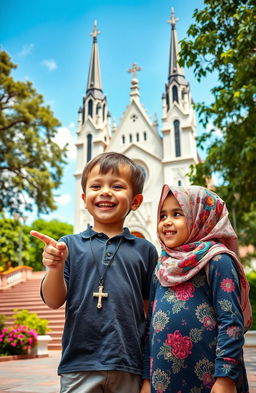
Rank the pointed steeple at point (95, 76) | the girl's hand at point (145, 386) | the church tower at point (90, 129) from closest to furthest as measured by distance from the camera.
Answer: the girl's hand at point (145, 386)
the church tower at point (90, 129)
the pointed steeple at point (95, 76)

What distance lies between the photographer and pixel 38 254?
1697 inches

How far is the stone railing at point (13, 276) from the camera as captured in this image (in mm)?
17484

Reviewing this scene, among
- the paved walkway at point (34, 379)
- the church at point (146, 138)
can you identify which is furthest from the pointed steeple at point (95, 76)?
the paved walkway at point (34, 379)

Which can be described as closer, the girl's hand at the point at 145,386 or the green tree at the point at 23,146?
the girl's hand at the point at 145,386

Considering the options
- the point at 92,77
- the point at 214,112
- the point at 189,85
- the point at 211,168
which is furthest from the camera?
the point at 92,77

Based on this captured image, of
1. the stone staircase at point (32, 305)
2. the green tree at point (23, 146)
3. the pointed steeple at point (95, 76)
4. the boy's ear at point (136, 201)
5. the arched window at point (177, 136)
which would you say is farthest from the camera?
the pointed steeple at point (95, 76)

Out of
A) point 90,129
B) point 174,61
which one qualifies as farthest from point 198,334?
point 174,61

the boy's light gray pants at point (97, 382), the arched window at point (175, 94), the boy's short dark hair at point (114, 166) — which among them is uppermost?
the arched window at point (175, 94)

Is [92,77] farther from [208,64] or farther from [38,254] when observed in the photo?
[208,64]

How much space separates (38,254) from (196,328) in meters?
43.5

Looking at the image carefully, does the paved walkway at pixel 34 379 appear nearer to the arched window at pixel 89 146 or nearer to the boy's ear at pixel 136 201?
the boy's ear at pixel 136 201

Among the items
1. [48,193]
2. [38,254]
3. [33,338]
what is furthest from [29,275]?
[38,254]

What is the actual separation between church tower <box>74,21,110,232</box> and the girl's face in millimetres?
24495

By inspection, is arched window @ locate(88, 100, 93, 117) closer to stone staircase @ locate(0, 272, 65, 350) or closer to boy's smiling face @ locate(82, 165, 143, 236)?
stone staircase @ locate(0, 272, 65, 350)
